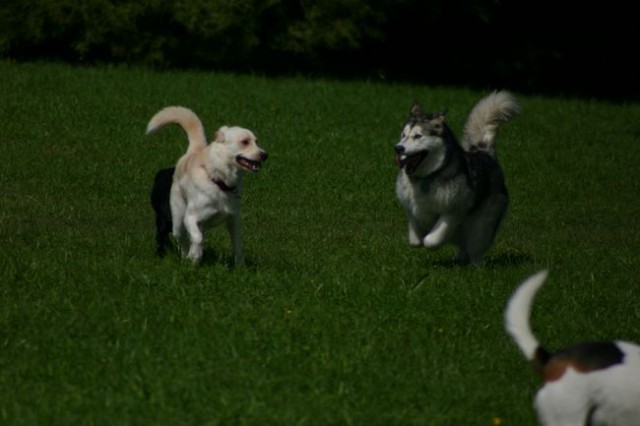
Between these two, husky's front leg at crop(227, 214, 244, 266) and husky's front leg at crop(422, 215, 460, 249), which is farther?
husky's front leg at crop(422, 215, 460, 249)

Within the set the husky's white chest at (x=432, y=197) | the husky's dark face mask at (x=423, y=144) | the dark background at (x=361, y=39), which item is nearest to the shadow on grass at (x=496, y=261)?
the husky's white chest at (x=432, y=197)

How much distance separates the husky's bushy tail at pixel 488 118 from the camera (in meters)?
12.7

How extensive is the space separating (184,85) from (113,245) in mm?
10798

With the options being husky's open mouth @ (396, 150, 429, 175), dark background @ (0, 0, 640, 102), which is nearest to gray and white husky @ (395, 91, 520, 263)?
husky's open mouth @ (396, 150, 429, 175)

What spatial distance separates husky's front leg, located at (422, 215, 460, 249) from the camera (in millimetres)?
11570

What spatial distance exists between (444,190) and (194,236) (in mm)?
2471

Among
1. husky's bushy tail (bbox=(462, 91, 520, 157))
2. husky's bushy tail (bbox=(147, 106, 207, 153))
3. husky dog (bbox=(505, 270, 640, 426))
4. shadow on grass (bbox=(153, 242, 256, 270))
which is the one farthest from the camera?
husky's bushy tail (bbox=(462, 91, 520, 157))

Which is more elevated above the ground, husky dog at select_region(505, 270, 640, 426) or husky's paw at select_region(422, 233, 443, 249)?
husky dog at select_region(505, 270, 640, 426)

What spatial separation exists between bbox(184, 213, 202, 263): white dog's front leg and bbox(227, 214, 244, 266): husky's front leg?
28 centimetres

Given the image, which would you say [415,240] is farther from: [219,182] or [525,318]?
[525,318]

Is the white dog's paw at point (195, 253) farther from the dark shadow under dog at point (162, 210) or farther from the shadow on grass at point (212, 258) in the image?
the dark shadow under dog at point (162, 210)

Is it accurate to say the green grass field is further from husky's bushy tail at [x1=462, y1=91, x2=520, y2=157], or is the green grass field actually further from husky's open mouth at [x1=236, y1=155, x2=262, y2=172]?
husky's bushy tail at [x1=462, y1=91, x2=520, y2=157]

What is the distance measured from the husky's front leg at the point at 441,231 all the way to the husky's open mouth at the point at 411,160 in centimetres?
51

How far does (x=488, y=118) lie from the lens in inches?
502
